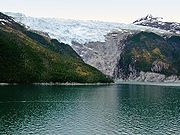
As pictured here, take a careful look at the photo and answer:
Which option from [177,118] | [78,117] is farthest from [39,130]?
[177,118]

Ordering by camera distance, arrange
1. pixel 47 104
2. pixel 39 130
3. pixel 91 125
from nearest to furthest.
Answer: pixel 39 130, pixel 91 125, pixel 47 104

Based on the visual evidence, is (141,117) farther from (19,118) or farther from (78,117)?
(19,118)

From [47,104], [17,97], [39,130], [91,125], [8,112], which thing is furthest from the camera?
[17,97]

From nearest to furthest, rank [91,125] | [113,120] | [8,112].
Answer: [91,125]
[113,120]
[8,112]

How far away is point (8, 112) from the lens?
355ft

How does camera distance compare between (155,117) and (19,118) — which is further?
(155,117)

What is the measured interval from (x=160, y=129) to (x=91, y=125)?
55.2 ft

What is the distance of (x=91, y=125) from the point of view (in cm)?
9344

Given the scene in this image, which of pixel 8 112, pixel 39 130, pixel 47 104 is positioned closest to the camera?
pixel 39 130

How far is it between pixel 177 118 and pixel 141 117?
10.2 m

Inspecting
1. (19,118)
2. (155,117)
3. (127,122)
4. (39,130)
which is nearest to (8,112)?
(19,118)

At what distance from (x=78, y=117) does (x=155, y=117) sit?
22643 millimetres

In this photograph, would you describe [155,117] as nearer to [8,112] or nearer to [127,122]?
[127,122]

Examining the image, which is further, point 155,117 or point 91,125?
point 155,117
